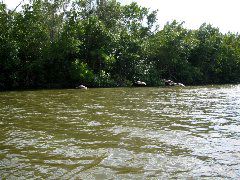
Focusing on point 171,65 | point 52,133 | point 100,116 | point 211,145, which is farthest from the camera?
point 171,65


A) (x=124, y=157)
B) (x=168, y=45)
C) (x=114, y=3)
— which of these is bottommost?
(x=124, y=157)

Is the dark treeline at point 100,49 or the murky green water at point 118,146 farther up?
the dark treeline at point 100,49

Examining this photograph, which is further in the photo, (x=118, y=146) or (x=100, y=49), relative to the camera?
(x=100, y=49)

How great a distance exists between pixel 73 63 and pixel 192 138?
27253mm

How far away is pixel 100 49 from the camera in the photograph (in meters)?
36.8

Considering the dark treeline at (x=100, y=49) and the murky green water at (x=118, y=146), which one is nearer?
the murky green water at (x=118, y=146)

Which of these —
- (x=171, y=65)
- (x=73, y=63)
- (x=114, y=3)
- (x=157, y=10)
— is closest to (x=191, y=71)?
(x=171, y=65)

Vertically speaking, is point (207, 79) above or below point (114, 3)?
below

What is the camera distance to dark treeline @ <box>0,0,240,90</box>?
33.7m

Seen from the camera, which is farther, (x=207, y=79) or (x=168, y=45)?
(x=207, y=79)

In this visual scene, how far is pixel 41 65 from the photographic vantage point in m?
34.1

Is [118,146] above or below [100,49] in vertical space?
below

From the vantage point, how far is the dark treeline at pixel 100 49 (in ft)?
111

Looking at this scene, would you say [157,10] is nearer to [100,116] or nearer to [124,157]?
[100,116]
